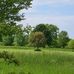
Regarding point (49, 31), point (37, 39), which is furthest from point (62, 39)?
point (37, 39)

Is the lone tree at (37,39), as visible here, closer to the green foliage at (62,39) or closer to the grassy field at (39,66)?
the green foliage at (62,39)

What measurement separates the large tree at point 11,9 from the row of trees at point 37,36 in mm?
508

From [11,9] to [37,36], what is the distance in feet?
267

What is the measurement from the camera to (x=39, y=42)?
103438mm

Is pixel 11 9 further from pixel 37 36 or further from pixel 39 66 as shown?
pixel 37 36

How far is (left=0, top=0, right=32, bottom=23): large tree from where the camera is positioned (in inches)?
721

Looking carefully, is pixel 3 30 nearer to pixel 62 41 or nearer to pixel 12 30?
pixel 12 30

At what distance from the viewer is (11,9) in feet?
62.6

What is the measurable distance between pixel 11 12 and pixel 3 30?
126 cm

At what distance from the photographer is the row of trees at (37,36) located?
19797 mm

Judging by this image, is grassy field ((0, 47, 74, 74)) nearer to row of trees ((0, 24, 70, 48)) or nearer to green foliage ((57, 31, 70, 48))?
row of trees ((0, 24, 70, 48))

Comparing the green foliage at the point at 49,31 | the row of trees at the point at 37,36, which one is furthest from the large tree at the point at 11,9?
the green foliage at the point at 49,31

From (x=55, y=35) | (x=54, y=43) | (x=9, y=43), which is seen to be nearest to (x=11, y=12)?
(x=9, y=43)

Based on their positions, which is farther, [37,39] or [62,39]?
[62,39]
